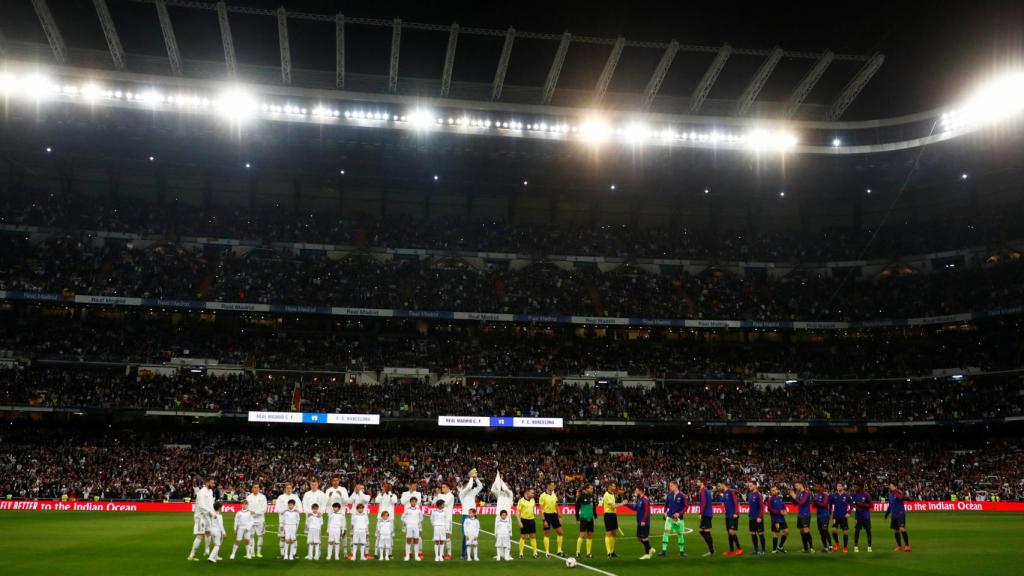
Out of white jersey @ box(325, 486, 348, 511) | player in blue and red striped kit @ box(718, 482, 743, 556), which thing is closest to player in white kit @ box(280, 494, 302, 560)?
white jersey @ box(325, 486, 348, 511)

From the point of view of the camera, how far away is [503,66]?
48.6 m

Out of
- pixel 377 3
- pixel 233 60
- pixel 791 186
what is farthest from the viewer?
pixel 791 186

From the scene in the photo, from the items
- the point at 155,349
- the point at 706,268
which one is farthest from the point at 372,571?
the point at 706,268

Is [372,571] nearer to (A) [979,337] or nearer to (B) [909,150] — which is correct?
(B) [909,150]

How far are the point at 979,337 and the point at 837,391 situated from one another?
40.0 feet

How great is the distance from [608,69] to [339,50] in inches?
691

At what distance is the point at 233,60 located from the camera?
47250 millimetres

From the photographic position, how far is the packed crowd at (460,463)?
4538 cm

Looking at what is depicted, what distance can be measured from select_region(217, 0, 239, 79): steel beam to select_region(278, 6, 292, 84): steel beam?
298 centimetres

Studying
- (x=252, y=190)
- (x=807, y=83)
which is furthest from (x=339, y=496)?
→ (x=252, y=190)

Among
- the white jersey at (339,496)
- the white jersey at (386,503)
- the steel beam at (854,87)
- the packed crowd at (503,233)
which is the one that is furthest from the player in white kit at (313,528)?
the packed crowd at (503,233)

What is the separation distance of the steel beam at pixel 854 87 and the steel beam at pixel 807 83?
2.26 meters

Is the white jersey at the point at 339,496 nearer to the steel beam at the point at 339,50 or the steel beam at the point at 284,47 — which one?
the steel beam at the point at 339,50

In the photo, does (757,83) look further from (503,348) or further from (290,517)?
(290,517)
